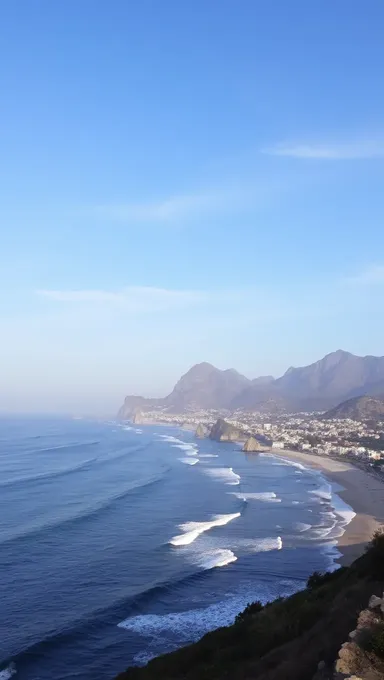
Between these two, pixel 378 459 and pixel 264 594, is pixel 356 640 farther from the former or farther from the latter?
pixel 378 459

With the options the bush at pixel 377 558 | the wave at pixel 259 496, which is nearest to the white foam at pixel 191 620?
the bush at pixel 377 558

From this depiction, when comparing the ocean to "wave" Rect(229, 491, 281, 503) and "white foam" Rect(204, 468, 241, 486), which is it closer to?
"wave" Rect(229, 491, 281, 503)

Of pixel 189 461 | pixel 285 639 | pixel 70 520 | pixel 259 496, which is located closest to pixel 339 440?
pixel 189 461

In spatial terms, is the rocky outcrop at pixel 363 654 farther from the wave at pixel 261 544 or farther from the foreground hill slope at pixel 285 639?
the wave at pixel 261 544

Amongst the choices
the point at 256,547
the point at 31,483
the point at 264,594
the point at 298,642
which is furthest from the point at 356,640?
the point at 31,483

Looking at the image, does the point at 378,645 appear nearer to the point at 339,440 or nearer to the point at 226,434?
the point at 339,440

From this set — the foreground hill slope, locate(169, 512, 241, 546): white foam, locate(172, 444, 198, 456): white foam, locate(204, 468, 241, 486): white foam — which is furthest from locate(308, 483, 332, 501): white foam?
the foreground hill slope
